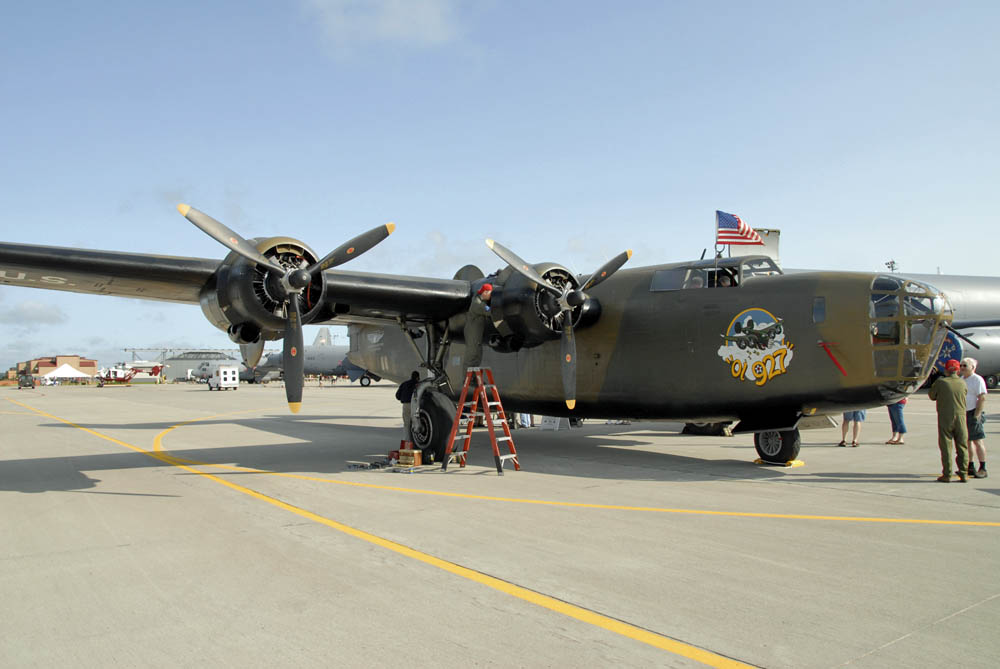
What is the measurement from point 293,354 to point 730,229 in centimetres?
1267

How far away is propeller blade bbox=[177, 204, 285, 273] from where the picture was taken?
397 inches

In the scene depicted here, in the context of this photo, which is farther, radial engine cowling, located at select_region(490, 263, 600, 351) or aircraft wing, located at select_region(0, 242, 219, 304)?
radial engine cowling, located at select_region(490, 263, 600, 351)

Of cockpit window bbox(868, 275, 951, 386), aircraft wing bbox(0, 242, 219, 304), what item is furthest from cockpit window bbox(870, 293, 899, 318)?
aircraft wing bbox(0, 242, 219, 304)

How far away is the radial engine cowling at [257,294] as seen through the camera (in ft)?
34.5

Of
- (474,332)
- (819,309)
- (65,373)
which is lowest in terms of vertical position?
(474,332)

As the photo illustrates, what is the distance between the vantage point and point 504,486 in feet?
33.4

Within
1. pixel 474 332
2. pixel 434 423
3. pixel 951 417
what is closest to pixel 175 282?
pixel 434 423

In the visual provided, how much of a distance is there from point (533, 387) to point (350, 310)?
4.14 meters

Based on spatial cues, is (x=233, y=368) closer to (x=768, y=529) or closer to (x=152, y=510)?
(x=152, y=510)

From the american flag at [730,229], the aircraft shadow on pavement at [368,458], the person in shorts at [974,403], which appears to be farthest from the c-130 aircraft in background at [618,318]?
the american flag at [730,229]

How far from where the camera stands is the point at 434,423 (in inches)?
509

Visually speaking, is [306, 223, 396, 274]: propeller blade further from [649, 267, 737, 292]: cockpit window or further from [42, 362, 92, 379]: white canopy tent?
[42, 362, 92, 379]: white canopy tent

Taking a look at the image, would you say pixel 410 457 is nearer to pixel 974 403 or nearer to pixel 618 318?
pixel 618 318

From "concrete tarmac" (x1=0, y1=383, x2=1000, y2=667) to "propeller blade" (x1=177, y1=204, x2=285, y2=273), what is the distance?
357 centimetres
